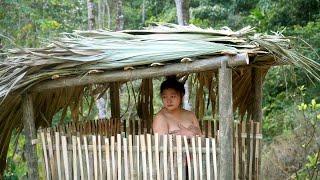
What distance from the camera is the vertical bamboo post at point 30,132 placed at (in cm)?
509

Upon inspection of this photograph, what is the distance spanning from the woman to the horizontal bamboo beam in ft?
2.46

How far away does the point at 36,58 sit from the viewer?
471 centimetres

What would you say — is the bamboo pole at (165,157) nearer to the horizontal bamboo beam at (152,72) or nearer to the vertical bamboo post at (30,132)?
the horizontal bamboo beam at (152,72)

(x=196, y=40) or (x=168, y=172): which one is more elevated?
(x=196, y=40)

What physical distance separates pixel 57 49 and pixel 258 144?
2283 mm

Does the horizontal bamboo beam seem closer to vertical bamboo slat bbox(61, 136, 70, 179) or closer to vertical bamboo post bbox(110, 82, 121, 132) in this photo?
vertical bamboo slat bbox(61, 136, 70, 179)

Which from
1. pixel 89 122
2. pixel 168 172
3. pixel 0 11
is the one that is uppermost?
pixel 0 11

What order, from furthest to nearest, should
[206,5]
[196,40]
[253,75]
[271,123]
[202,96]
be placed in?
1. [206,5]
2. [271,123]
3. [202,96]
4. [253,75]
5. [196,40]

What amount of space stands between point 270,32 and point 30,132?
5963 mm

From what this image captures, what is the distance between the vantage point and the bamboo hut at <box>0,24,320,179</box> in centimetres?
434

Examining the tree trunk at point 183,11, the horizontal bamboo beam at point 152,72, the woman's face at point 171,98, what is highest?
the tree trunk at point 183,11

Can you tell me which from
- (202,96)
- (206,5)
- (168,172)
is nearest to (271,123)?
(206,5)

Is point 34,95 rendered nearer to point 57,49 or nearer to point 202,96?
point 57,49

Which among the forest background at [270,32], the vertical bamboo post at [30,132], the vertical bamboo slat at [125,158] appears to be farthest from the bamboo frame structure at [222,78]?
the forest background at [270,32]
